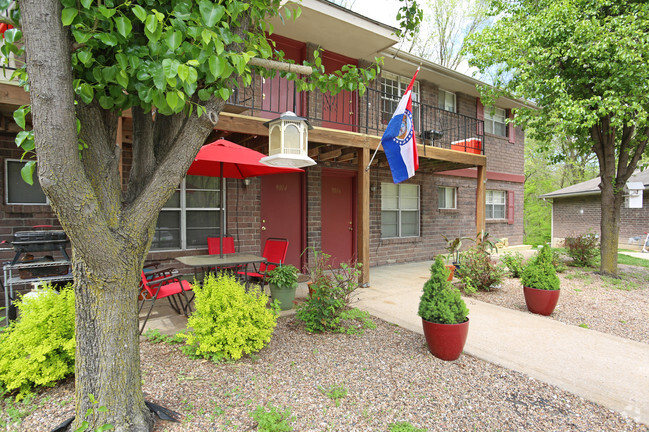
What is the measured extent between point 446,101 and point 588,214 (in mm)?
13005

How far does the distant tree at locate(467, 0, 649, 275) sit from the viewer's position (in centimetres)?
642

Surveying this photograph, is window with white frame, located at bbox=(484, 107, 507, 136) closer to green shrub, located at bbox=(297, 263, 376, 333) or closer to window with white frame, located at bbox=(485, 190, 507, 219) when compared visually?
window with white frame, located at bbox=(485, 190, 507, 219)

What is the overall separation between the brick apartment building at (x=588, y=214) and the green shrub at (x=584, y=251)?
600 centimetres

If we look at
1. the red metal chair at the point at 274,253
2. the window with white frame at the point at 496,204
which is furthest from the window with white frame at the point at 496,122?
the red metal chair at the point at 274,253

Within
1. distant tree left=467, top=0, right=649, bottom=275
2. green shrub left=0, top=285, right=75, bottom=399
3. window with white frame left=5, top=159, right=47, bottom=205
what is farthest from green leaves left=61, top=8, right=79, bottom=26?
distant tree left=467, top=0, right=649, bottom=275

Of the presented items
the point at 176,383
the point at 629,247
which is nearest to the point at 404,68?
the point at 176,383

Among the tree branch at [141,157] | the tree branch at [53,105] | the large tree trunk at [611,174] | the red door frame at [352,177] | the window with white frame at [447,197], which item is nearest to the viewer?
the tree branch at [53,105]

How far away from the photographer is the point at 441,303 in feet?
11.0

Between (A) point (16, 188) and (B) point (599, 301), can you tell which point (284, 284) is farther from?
(B) point (599, 301)

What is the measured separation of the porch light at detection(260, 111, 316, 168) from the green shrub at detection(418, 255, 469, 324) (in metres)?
1.73

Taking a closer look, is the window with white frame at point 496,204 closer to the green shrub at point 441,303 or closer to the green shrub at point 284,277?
the green shrub at point 284,277

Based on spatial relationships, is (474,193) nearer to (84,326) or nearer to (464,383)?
(464,383)

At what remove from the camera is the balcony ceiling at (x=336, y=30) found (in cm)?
627

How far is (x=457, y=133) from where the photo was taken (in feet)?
35.2
